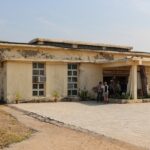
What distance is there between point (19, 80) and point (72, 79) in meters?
3.66

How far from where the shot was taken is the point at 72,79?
23.6 meters

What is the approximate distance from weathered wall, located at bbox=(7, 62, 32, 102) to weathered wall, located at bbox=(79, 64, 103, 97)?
3619 millimetres

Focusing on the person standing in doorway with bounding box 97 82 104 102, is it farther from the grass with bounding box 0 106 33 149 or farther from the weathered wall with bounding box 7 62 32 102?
the grass with bounding box 0 106 33 149

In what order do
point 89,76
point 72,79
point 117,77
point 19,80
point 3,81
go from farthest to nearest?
1. point 117,77
2. point 89,76
3. point 72,79
4. point 3,81
5. point 19,80

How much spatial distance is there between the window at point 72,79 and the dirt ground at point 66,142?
1224cm

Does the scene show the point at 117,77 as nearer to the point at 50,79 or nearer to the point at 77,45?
the point at 77,45

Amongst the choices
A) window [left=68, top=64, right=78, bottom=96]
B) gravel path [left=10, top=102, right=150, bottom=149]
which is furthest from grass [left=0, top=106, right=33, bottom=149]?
window [left=68, top=64, right=78, bottom=96]

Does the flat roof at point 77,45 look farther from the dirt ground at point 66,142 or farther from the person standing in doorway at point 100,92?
the dirt ground at point 66,142

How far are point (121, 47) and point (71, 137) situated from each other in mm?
19264

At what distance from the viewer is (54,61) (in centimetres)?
2277

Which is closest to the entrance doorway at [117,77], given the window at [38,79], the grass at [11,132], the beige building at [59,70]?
the beige building at [59,70]

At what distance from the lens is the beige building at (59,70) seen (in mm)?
21719

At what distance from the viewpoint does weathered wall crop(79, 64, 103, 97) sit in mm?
23833

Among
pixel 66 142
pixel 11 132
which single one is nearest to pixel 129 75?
pixel 11 132
